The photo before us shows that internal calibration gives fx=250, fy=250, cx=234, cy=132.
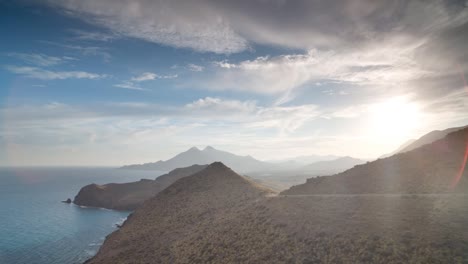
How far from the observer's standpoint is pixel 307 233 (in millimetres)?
27609

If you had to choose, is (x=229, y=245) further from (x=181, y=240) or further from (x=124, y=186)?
(x=124, y=186)

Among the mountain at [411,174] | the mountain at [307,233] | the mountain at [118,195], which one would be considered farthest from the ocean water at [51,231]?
the mountain at [411,174]

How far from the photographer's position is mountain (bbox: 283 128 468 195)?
3502cm

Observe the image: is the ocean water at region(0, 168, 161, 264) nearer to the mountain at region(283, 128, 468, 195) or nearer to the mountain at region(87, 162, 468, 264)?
the mountain at region(87, 162, 468, 264)

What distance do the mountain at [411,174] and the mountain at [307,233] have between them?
6.19 meters

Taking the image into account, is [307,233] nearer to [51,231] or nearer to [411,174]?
[411,174]

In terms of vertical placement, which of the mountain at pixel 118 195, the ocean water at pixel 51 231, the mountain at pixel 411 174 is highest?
the mountain at pixel 411 174

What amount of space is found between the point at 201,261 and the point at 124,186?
121 m

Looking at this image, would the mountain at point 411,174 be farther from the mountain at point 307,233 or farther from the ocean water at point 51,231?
the ocean water at point 51,231

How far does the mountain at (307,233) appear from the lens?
805 inches

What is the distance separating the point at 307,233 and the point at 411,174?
24.4 m

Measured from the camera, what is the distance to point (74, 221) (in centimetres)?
8544

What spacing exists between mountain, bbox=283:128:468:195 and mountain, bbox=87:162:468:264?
6.19m

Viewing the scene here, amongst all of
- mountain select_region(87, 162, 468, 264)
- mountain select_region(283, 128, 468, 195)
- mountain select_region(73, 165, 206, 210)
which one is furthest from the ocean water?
mountain select_region(283, 128, 468, 195)
